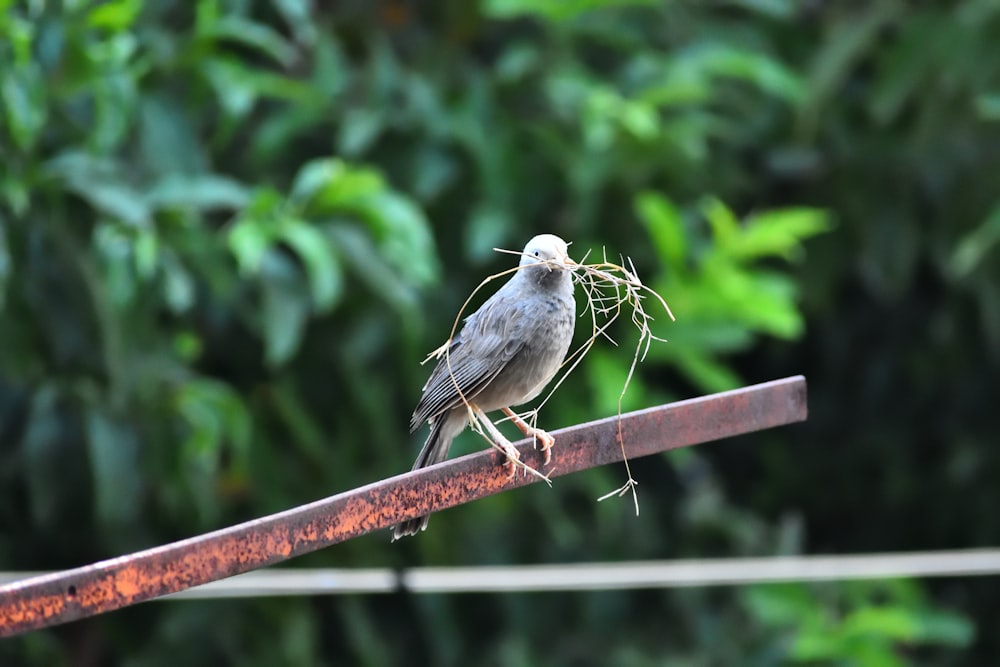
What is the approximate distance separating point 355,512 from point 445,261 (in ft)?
11.6

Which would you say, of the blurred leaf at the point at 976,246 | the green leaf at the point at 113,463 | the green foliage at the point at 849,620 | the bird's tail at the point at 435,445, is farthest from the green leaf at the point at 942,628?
the green leaf at the point at 113,463

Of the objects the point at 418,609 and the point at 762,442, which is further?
the point at 762,442

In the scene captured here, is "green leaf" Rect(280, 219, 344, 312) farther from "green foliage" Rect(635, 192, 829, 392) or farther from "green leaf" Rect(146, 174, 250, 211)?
"green foliage" Rect(635, 192, 829, 392)

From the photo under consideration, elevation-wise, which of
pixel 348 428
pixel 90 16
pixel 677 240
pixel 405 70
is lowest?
pixel 348 428

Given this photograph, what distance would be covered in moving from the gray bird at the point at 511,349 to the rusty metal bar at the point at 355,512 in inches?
13.4

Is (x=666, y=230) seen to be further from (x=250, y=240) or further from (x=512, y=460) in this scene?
(x=512, y=460)

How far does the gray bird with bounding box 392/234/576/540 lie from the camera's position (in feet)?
9.79

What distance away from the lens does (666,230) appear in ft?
16.6

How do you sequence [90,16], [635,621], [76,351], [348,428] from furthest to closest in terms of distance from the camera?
1. [635,621]
2. [348,428]
3. [76,351]
4. [90,16]

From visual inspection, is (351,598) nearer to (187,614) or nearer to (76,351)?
(187,614)

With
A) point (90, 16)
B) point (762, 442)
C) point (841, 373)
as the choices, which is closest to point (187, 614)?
point (90, 16)

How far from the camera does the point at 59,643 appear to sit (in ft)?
19.1

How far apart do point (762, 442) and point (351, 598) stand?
2662 millimetres

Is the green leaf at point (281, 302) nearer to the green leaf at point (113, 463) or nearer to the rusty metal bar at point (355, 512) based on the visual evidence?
the green leaf at point (113, 463)
